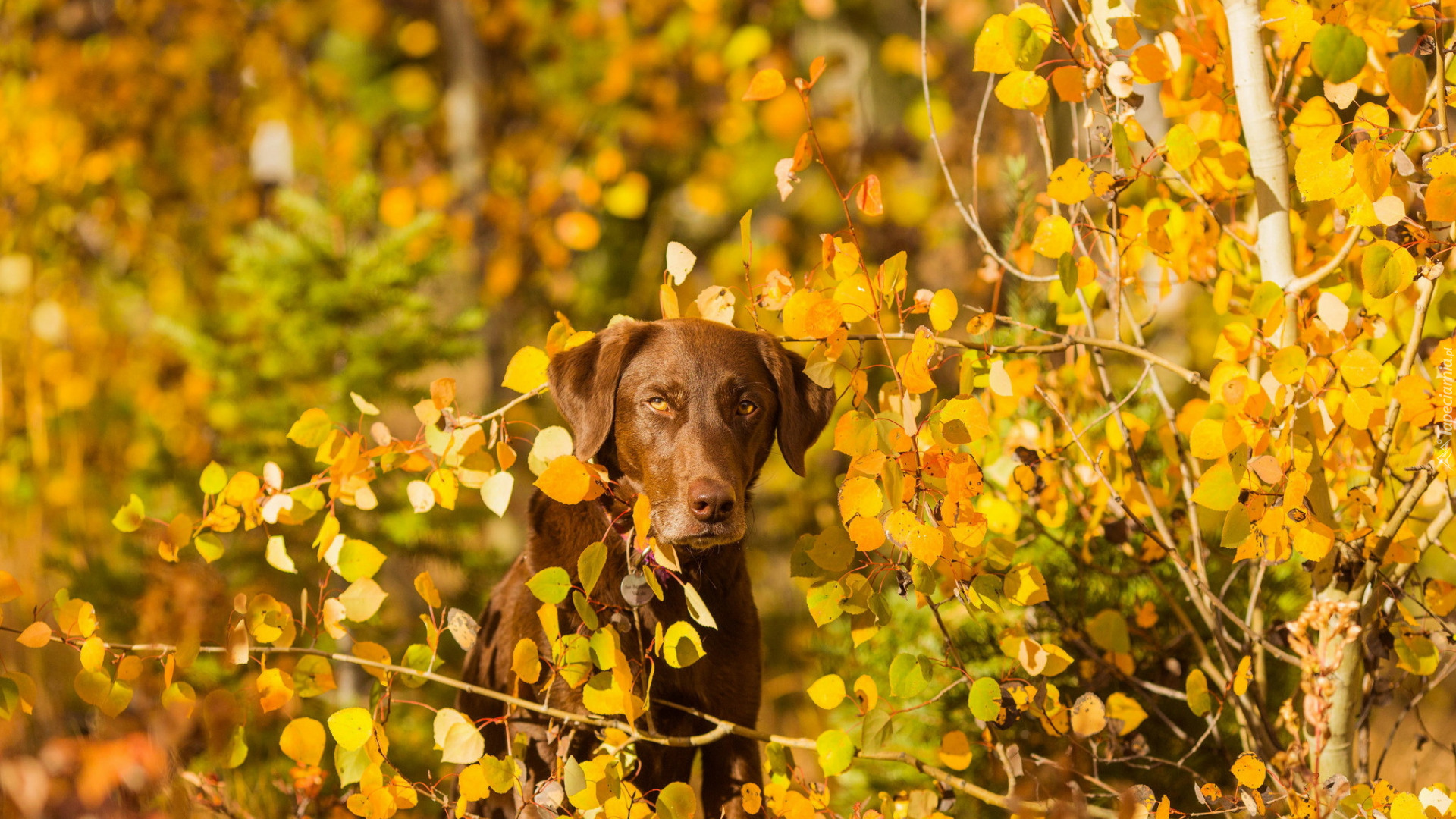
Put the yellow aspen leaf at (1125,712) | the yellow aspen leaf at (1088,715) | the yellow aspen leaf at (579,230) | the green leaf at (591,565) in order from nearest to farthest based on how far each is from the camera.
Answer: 1. the green leaf at (591,565)
2. the yellow aspen leaf at (1088,715)
3. the yellow aspen leaf at (1125,712)
4. the yellow aspen leaf at (579,230)

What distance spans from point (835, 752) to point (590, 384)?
106cm

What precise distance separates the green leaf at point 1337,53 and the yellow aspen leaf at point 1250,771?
1285 millimetres

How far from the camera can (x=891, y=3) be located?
27.0 feet

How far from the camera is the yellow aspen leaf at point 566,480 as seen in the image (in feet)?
6.74

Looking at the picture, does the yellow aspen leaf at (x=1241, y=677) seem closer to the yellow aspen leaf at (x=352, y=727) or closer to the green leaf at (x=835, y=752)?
the green leaf at (x=835, y=752)

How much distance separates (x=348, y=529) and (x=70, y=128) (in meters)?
6.16

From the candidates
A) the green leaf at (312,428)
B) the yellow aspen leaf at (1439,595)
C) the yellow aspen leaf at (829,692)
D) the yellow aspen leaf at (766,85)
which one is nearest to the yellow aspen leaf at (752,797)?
the yellow aspen leaf at (829,692)

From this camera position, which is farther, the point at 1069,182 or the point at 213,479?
the point at 213,479

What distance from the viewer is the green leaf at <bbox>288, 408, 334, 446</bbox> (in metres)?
2.33

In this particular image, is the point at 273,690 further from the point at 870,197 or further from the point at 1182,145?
the point at 1182,145

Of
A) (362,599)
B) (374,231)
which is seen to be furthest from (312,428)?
(374,231)

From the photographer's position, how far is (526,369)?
236cm

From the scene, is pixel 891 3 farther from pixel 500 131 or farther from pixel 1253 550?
pixel 1253 550

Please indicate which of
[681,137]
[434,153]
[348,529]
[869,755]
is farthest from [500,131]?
[869,755]
